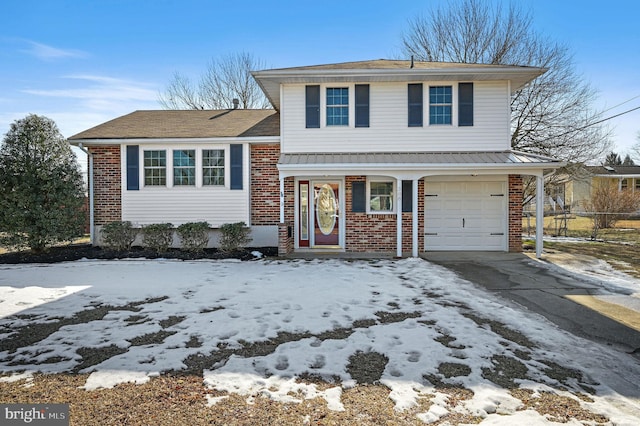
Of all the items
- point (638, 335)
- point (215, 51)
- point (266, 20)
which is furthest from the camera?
point (215, 51)

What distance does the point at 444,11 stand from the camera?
19.7m

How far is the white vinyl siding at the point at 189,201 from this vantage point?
1210 centimetres

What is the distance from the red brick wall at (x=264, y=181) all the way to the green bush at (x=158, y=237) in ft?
8.47

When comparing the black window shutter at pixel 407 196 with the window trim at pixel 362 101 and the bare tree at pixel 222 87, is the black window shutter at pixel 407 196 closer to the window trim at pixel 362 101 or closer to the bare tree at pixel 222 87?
the window trim at pixel 362 101

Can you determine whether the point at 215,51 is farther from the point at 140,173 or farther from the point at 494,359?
the point at 494,359

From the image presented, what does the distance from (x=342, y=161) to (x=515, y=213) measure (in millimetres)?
5697

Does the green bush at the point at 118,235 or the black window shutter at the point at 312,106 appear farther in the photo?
the black window shutter at the point at 312,106

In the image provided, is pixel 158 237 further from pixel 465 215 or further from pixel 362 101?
pixel 465 215

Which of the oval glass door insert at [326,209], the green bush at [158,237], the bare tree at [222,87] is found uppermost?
the bare tree at [222,87]

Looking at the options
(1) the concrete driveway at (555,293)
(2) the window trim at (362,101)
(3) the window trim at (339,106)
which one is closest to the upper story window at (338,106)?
(3) the window trim at (339,106)

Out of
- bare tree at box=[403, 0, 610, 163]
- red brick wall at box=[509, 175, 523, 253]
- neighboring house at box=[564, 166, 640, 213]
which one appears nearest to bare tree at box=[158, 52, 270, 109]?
bare tree at box=[403, 0, 610, 163]

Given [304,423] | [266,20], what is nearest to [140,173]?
[266,20]

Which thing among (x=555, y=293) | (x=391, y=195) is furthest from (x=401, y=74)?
(x=555, y=293)

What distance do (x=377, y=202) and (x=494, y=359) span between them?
26.8ft
